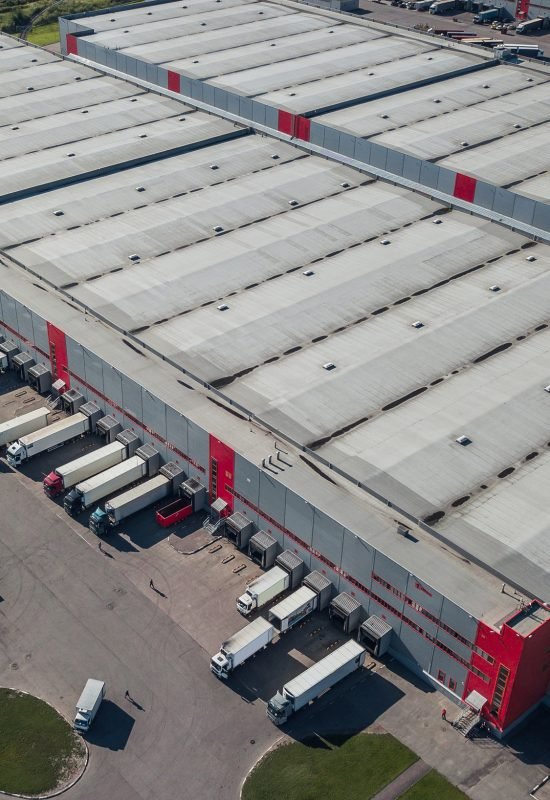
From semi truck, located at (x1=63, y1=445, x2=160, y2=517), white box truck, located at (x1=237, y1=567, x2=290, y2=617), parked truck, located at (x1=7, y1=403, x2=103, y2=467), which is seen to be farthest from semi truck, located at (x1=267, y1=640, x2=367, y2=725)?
parked truck, located at (x1=7, y1=403, x2=103, y2=467)

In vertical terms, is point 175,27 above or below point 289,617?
above

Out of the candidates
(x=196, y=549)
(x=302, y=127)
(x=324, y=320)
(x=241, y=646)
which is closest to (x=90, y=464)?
(x=196, y=549)

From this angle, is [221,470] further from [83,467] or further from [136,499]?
[83,467]

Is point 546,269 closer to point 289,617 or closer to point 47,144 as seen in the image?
point 289,617

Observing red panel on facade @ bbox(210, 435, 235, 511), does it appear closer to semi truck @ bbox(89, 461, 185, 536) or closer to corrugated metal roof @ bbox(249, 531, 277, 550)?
semi truck @ bbox(89, 461, 185, 536)

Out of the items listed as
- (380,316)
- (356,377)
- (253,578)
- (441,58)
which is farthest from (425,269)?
(441,58)

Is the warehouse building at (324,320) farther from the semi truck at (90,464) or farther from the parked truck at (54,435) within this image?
the parked truck at (54,435)
